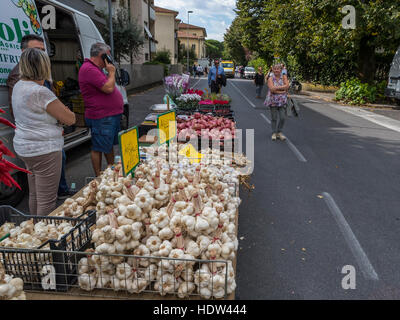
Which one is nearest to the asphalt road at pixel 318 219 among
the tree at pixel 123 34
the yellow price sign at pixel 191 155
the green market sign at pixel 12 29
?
the yellow price sign at pixel 191 155

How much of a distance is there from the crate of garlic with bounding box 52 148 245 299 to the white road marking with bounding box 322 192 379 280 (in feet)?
5.96

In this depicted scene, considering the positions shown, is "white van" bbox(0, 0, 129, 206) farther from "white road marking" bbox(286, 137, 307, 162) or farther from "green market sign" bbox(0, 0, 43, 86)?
"white road marking" bbox(286, 137, 307, 162)

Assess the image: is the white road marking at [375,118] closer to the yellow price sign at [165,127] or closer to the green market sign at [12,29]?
the yellow price sign at [165,127]

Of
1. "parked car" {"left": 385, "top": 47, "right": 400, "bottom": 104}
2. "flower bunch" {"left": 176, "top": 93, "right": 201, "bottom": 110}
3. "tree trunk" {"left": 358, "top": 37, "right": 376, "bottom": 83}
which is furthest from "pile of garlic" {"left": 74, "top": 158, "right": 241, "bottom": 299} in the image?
"tree trunk" {"left": 358, "top": 37, "right": 376, "bottom": 83}

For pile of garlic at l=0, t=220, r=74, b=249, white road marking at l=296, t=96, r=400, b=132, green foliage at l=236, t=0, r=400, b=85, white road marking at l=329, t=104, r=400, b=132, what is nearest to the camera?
pile of garlic at l=0, t=220, r=74, b=249

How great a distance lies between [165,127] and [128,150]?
1212 mm

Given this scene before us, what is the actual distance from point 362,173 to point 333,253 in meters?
3.27

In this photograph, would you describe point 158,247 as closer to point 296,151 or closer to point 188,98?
point 188,98

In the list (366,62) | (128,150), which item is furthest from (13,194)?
(366,62)

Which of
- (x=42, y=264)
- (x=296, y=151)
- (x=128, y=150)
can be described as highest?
(x=128, y=150)

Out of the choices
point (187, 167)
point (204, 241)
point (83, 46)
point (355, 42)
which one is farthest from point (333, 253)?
point (355, 42)

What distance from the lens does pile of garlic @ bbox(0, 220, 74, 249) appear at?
6.75 feet

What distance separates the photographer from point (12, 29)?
4102 mm

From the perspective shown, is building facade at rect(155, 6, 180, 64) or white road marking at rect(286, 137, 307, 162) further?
building facade at rect(155, 6, 180, 64)
